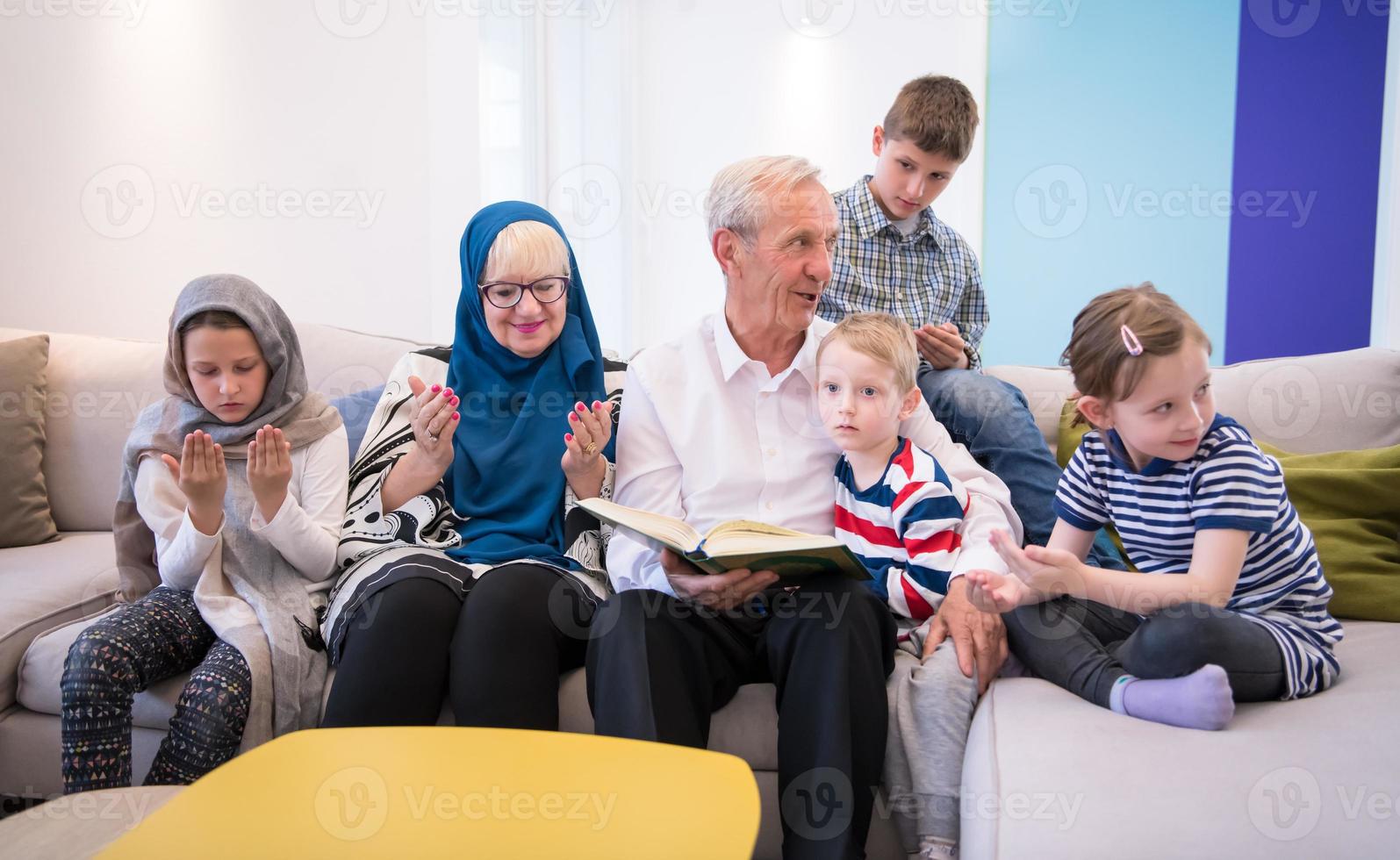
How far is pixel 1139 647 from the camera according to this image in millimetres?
1387

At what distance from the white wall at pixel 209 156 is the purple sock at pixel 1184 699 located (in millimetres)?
2674

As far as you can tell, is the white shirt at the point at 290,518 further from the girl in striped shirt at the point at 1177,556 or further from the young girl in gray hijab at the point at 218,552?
the girl in striped shirt at the point at 1177,556

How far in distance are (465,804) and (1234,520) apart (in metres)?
1.06

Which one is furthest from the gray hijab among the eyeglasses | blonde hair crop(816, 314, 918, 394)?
blonde hair crop(816, 314, 918, 394)

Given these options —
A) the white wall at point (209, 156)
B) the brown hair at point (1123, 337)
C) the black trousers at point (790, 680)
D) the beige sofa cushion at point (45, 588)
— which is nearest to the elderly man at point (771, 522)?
the black trousers at point (790, 680)

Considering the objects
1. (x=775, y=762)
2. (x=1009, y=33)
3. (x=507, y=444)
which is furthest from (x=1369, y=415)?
(x=1009, y=33)

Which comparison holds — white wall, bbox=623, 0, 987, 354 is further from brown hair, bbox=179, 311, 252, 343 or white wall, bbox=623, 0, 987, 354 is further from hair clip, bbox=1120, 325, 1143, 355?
hair clip, bbox=1120, 325, 1143, 355

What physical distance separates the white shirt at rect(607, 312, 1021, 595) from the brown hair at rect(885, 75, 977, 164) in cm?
69

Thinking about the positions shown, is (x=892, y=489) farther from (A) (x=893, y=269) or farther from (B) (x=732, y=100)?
(B) (x=732, y=100)

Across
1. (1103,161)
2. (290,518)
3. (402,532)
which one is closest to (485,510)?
(402,532)

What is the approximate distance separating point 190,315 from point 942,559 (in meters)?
1.40

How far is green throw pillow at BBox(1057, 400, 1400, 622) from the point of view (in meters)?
1.76

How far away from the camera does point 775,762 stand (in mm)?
1560

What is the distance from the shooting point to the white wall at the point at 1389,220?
127 inches
